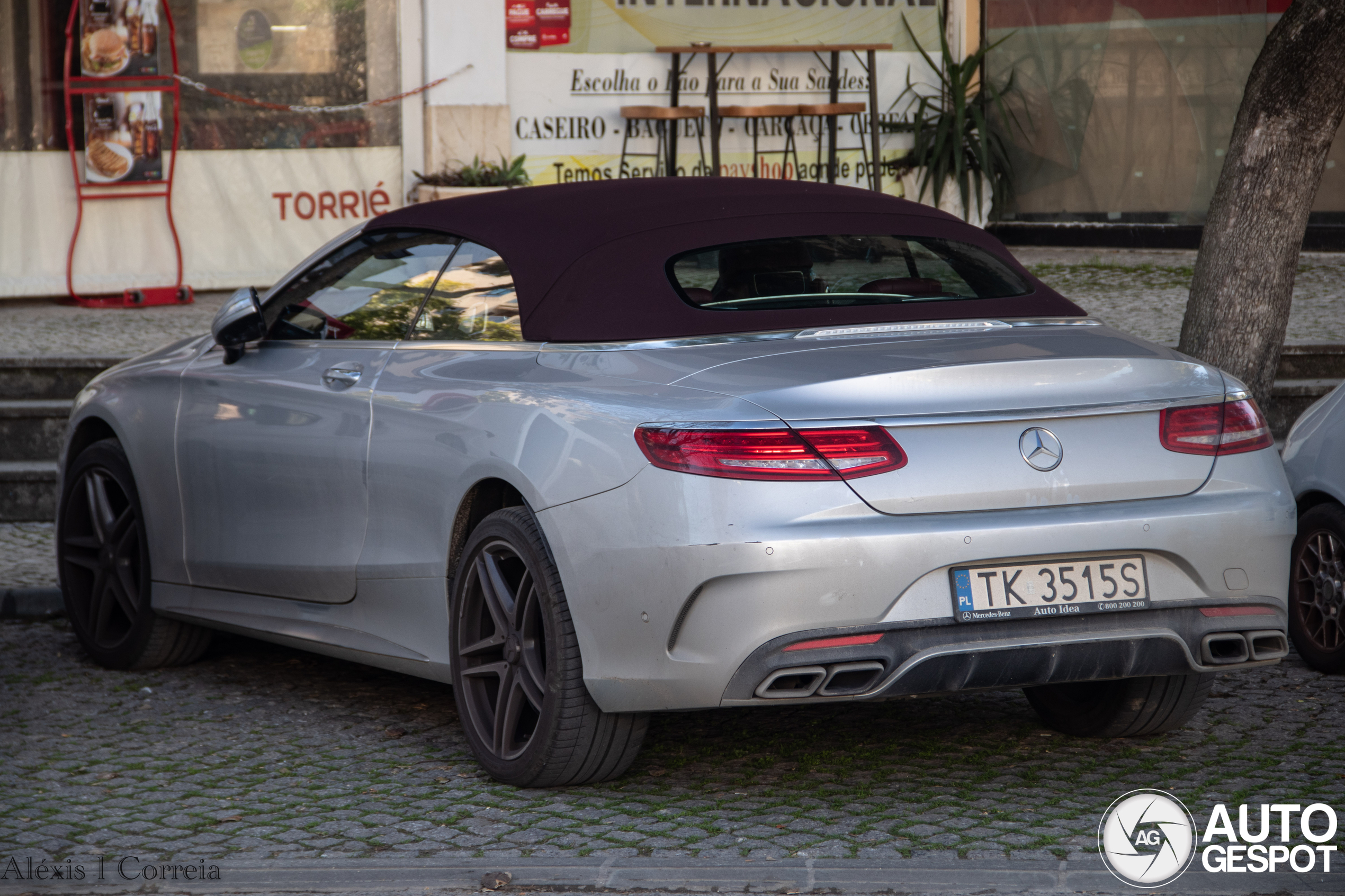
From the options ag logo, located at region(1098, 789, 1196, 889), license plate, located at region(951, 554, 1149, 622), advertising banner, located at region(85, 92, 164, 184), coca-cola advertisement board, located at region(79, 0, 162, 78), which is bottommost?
ag logo, located at region(1098, 789, 1196, 889)

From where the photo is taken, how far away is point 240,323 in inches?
221

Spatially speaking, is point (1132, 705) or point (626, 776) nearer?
point (626, 776)

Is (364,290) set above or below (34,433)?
above

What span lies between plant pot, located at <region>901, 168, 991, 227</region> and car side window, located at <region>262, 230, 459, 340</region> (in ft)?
36.3

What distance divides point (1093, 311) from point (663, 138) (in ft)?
16.8

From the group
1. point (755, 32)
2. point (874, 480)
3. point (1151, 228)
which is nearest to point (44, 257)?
point (755, 32)

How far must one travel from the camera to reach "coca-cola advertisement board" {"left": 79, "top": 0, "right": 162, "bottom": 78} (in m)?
12.6

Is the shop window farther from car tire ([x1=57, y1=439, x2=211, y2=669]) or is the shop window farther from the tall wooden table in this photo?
car tire ([x1=57, y1=439, x2=211, y2=669])

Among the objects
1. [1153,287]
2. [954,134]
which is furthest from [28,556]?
[954,134]

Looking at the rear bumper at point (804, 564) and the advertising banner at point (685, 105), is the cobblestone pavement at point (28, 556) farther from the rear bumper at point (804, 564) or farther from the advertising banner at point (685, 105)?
the advertising banner at point (685, 105)

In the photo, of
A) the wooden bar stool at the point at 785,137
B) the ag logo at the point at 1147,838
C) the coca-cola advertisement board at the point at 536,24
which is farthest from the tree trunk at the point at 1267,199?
the coca-cola advertisement board at the point at 536,24

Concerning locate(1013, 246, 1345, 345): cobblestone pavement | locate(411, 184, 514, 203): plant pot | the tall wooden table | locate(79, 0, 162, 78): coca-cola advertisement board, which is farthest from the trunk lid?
the tall wooden table

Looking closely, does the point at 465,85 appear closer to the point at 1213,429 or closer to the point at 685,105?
the point at 685,105

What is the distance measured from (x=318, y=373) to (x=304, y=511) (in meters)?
0.42
